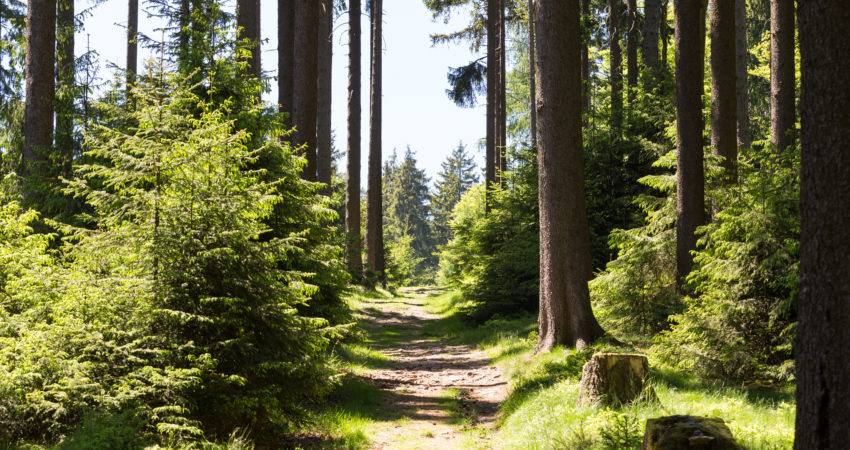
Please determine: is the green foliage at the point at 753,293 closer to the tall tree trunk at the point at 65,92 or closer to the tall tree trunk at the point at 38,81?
the tall tree trunk at the point at 65,92

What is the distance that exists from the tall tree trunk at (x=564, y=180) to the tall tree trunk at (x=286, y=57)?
7.72 meters

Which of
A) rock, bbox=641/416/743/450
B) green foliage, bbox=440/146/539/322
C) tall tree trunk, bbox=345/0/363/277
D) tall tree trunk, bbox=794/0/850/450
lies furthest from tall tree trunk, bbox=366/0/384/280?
tall tree trunk, bbox=794/0/850/450

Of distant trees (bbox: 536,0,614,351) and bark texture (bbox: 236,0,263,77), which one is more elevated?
bark texture (bbox: 236,0,263,77)

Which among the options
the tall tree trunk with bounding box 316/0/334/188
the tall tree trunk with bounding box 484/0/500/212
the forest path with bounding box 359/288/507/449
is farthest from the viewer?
the tall tree trunk with bounding box 484/0/500/212

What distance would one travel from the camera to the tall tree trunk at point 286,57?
14727 mm

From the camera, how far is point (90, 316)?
5211mm

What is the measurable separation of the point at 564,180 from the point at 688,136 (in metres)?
2.98

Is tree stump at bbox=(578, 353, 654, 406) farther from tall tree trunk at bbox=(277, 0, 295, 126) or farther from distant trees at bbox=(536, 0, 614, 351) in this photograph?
tall tree trunk at bbox=(277, 0, 295, 126)

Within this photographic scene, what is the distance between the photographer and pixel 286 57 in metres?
14.9

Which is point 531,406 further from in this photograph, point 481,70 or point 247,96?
point 481,70

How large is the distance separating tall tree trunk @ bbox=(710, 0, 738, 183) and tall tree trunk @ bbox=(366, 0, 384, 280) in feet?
52.6

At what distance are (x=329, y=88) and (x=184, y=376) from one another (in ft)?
53.3

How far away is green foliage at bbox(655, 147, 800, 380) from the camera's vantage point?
23.7ft

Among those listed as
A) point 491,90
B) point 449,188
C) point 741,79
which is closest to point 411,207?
point 449,188
